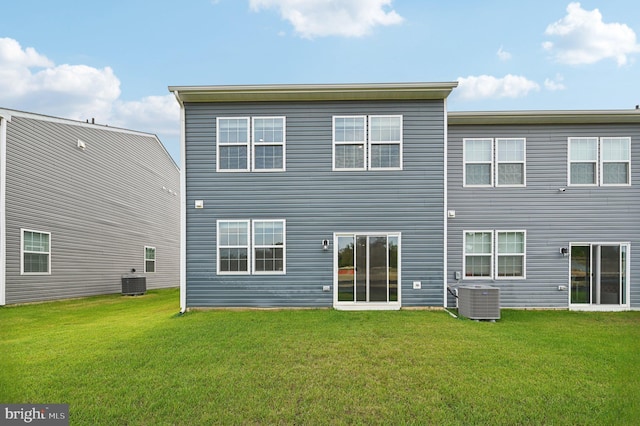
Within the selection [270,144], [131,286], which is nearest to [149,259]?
[131,286]

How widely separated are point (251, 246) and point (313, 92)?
4.08 metres

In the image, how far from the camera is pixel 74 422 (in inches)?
147

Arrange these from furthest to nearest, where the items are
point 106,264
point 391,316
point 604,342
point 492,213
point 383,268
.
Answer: point 106,264 < point 492,213 < point 383,268 < point 391,316 < point 604,342

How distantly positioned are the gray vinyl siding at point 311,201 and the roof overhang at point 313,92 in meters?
0.20

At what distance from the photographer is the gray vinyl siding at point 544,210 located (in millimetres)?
9938

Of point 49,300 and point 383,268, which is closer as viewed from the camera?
point 383,268

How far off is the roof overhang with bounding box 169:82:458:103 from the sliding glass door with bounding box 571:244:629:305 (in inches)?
225

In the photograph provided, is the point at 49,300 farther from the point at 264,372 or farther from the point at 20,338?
the point at 264,372

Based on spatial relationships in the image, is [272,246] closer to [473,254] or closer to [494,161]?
[473,254]

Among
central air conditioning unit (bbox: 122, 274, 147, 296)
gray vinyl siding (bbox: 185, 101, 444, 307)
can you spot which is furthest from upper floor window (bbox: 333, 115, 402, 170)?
central air conditioning unit (bbox: 122, 274, 147, 296)

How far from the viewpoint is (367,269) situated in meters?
9.41

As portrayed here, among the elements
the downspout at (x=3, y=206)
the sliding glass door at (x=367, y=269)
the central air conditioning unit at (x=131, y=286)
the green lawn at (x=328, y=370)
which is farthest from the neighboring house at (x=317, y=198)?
the central air conditioning unit at (x=131, y=286)

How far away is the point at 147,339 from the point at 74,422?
2952 millimetres

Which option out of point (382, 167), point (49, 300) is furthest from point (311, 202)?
point (49, 300)
